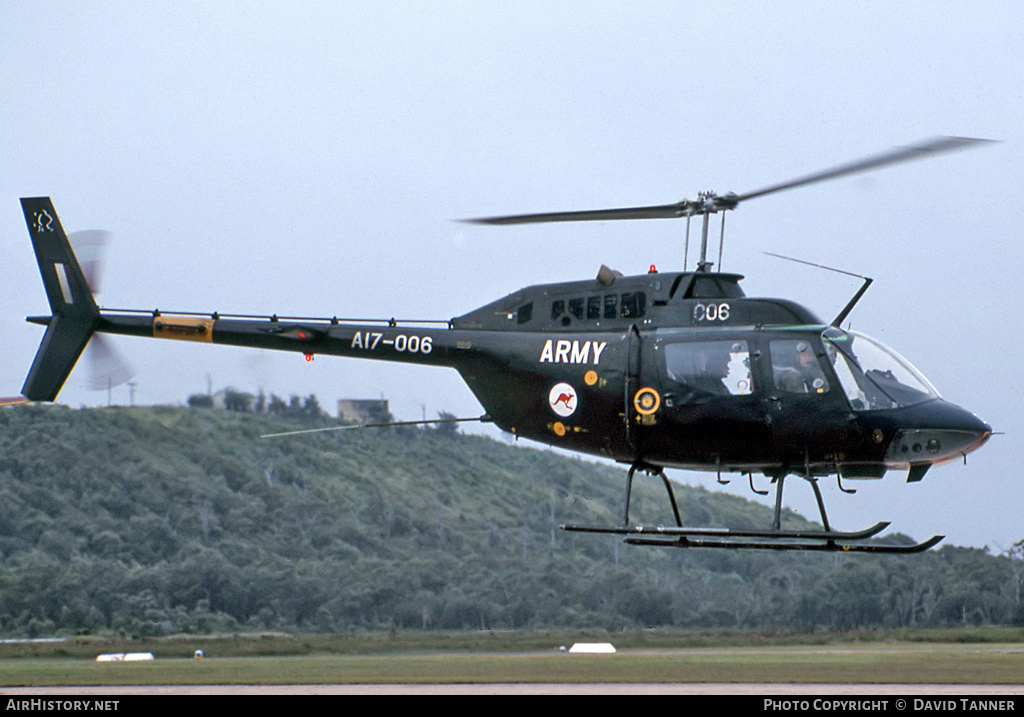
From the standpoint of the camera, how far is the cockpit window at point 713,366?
13.9 metres

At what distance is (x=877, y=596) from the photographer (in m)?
58.5

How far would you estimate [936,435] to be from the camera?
13.6m

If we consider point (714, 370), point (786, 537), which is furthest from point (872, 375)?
point (786, 537)

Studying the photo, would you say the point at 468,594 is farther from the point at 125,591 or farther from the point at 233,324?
the point at 233,324

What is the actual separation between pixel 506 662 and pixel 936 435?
88.4 feet

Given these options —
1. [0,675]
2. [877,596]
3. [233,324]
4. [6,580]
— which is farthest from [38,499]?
[233,324]

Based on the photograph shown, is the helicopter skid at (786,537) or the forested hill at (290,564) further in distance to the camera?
the forested hill at (290,564)

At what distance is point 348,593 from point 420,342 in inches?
1789

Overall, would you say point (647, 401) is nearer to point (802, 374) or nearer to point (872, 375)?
point (802, 374)

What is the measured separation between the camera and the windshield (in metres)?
13.6

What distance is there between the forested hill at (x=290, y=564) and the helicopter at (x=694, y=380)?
35916 millimetres

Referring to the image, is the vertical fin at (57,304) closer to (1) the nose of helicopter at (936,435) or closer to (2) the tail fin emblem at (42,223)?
(2) the tail fin emblem at (42,223)

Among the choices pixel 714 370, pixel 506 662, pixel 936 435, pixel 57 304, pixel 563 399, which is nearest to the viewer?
pixel 936 435

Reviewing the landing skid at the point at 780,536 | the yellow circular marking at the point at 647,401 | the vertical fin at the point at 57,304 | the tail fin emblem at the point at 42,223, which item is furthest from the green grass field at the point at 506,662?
the yellow circular marking at the point at 647,401
